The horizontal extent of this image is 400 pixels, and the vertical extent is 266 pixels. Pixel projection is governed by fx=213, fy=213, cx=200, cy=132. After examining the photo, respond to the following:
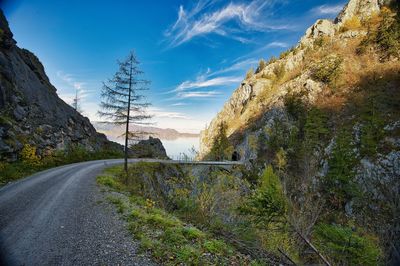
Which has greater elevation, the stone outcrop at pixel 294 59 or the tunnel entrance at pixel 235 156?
the stone outcrop at pixel 294 59

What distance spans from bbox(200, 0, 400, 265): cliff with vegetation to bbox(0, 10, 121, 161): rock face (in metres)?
20.9

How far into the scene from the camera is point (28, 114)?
70.0 ft

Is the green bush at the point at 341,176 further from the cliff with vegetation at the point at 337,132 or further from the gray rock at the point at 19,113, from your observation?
the gray rock at the point at 19,113

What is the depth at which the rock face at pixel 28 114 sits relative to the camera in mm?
17759

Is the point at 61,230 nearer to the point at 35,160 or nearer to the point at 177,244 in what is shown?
the point at 177,244

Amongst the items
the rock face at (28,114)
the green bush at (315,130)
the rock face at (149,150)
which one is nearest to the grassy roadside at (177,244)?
the rock face at (28,114)

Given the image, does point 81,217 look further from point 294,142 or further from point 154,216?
point 294,142

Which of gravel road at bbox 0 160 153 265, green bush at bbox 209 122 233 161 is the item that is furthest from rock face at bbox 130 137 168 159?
gravel road at bbox 0 160 153 265

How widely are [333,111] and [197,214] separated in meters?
45.7

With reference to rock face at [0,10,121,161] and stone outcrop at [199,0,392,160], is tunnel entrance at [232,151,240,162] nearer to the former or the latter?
stone outcrop at [199,0,392,160]

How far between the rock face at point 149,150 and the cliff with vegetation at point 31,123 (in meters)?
4.69

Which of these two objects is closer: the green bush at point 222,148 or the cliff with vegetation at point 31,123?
the cliff with vegetation at point 31,123

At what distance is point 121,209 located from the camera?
8945 millimetres

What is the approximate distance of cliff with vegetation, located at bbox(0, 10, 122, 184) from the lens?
55.9 feet
